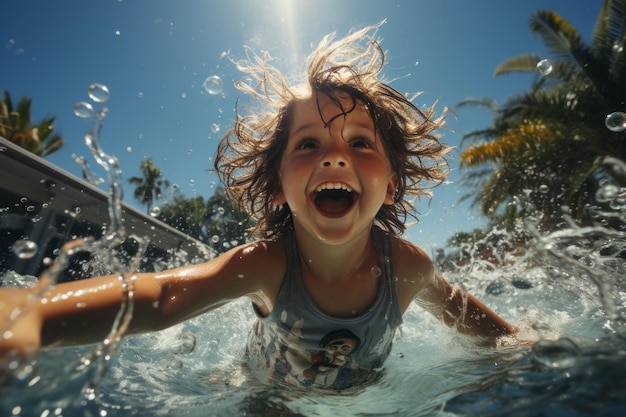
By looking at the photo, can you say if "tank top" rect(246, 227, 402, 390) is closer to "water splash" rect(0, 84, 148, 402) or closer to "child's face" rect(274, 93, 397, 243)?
"child's face" rect(274, 93, 397, 243)

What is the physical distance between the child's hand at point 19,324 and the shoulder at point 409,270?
1.91 meters

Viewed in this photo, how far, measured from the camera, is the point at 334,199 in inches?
92.7

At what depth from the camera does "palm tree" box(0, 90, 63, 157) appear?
1521 centimetres

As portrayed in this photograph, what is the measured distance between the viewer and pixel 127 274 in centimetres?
145

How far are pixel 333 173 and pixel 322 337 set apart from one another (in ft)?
3.01

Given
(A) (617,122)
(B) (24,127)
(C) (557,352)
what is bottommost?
(C) (557,352)

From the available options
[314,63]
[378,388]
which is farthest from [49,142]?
[378,388]

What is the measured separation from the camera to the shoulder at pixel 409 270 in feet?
8.35

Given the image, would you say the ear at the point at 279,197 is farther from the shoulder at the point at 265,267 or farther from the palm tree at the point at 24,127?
the palm tree at the point at 24,127

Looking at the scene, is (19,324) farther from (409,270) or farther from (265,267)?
(409,270)

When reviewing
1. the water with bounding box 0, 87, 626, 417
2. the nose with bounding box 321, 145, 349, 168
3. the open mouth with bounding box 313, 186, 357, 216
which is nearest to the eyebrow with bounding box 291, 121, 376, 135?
the nose with bounding box 321, 145, 349, 168

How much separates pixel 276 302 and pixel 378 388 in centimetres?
71

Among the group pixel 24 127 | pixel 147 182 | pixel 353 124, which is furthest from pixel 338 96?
pixel 147 182

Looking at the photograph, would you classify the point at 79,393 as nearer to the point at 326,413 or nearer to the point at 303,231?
the point at 326,413
